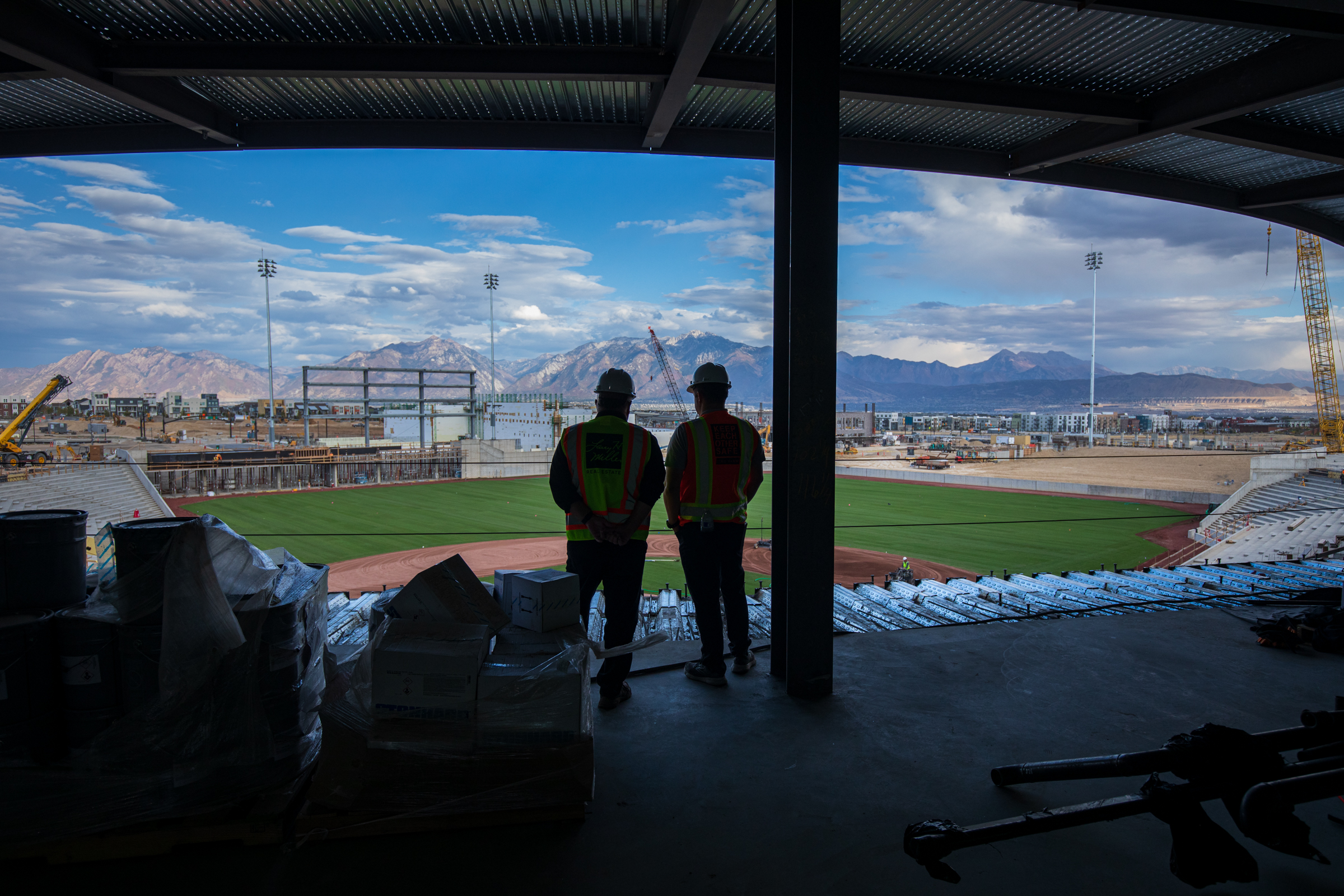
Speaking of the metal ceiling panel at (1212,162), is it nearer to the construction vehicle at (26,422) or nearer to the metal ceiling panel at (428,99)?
the metal ceiling panel at (428,99)

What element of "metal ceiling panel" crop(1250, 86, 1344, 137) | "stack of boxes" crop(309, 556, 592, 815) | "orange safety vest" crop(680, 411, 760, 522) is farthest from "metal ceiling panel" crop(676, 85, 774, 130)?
"stack of boxes" crop(309, 556, 592, 815)

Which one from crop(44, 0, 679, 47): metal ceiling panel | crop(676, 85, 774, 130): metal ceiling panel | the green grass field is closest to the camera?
crop(44, 0, 679, 47): metal ceiling panel

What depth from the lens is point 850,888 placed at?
200 cm

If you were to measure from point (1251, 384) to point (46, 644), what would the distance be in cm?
24847

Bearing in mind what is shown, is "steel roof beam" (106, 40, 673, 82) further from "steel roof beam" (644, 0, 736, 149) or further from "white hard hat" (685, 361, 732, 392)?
"white hard hat" (685, 361, 732, 392)

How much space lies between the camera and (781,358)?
12.4 ft

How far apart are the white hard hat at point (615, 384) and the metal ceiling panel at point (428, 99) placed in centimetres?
254

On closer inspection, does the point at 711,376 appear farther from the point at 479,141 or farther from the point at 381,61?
the point at 479,141

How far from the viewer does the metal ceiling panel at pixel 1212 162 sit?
6070 mm

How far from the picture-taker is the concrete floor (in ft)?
6.70

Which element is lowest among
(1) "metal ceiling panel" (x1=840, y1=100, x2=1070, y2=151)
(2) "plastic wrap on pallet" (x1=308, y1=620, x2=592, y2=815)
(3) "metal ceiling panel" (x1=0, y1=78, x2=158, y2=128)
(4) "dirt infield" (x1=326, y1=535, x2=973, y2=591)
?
(4) "dirt infield" (x1=326, y1=535, x2=973, y2=591)

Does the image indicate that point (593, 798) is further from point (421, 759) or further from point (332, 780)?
point (332, 780)

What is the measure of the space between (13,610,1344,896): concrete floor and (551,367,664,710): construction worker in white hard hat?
1.54ft

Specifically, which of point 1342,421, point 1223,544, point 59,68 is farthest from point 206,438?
point 1342,421
